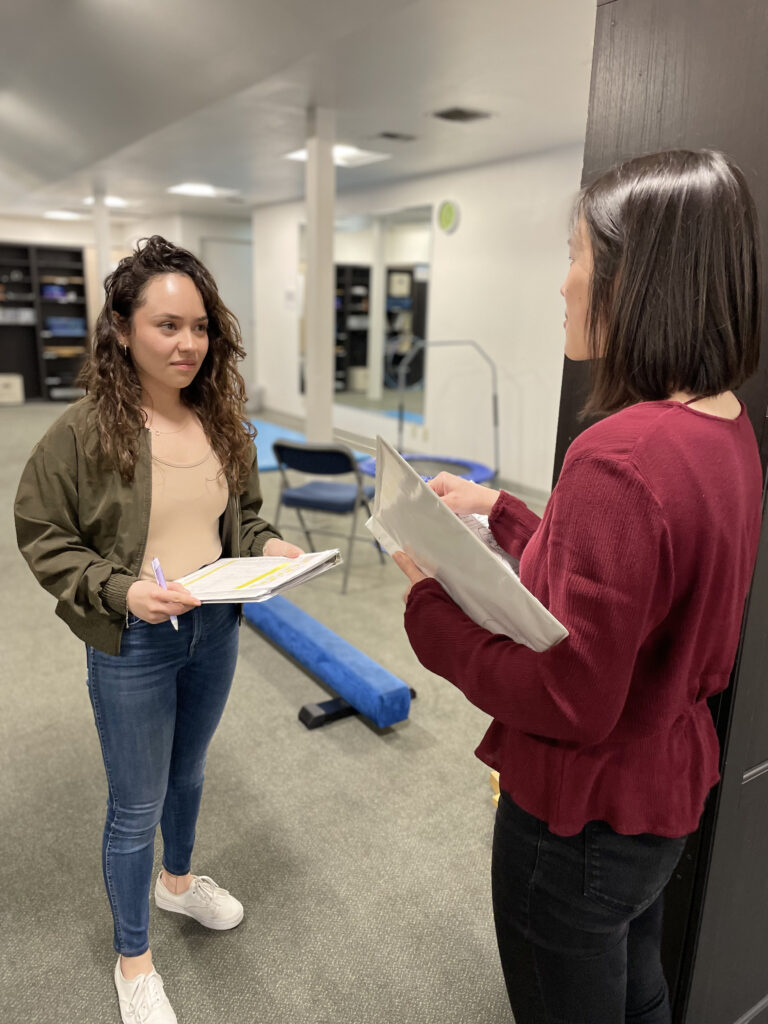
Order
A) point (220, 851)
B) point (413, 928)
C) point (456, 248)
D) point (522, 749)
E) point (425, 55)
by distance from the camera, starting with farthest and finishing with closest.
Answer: point (456, 248) → point (425, 55) → point (220, 851) → point (413, 928) → point (522, 749)

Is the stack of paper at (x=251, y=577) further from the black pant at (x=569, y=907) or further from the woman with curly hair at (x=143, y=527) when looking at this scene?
the black pant at (x=569, y=907)

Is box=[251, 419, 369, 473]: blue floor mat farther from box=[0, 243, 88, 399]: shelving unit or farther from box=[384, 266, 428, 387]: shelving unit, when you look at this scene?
box=[0, 243, 88, 399]: shelving unit

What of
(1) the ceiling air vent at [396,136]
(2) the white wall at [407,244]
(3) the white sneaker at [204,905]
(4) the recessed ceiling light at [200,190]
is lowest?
(3) the white sneaker at [204,905]

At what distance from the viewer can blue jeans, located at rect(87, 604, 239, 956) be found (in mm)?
1462

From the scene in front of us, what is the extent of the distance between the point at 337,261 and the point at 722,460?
8799 millimetres

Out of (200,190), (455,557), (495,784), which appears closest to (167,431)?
(455,557)

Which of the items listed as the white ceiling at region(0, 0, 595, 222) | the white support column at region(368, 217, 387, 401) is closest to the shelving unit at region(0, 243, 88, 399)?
the white ceiling at region(0, 0, 595, 222)

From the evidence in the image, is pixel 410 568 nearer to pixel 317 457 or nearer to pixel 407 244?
pixel 317 457

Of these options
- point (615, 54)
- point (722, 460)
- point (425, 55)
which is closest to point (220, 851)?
point (722, 460)

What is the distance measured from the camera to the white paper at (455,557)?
0.84m

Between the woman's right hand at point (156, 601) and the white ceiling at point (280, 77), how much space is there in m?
3.13

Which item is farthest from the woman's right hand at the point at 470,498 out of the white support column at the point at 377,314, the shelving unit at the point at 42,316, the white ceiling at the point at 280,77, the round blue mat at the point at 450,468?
the shelving unit at the point at 42,316

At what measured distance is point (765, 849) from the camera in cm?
149

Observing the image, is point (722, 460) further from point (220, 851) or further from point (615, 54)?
point (220, 851)
